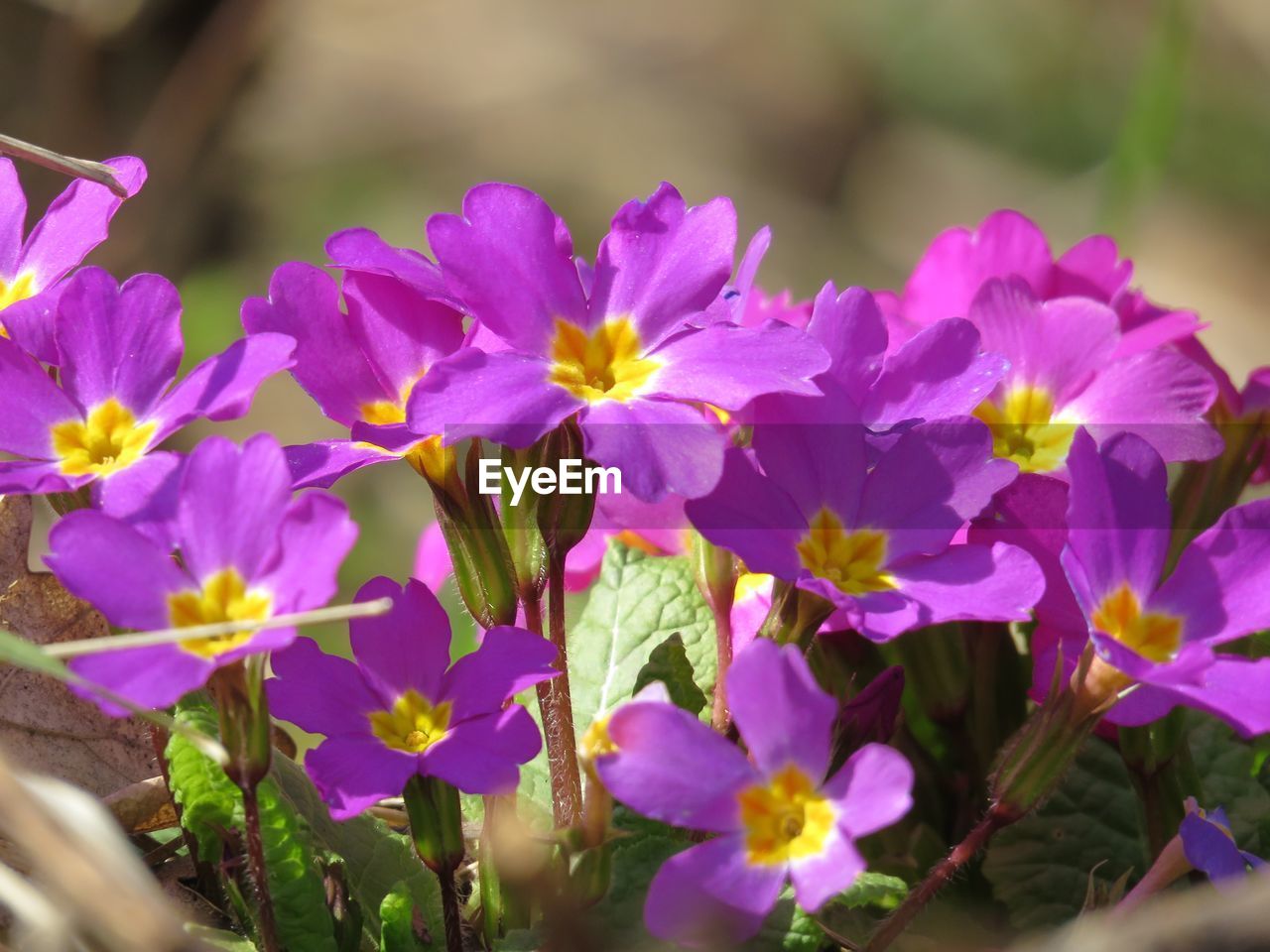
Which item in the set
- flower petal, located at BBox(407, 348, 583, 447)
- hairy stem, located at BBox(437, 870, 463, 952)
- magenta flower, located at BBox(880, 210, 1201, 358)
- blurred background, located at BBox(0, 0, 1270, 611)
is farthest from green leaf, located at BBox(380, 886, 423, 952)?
blurred background, located at BBox(0, 0, 1270, 611)

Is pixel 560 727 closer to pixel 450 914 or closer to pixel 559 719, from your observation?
pixel 559 719

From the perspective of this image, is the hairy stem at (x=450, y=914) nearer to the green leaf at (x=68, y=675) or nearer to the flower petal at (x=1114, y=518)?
the green leaf at (x=68, y=675)

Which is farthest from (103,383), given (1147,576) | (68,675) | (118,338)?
(1147,576)

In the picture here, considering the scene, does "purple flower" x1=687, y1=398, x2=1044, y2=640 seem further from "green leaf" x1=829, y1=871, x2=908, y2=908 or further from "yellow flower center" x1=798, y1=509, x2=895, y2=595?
"green leaf" x1=829, y1=871, x2=908, y2=908

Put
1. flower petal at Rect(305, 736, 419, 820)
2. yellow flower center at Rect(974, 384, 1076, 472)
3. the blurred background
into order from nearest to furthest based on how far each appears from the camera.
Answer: flower petal at Rect(305, 736, 419, 820), yellow flower center at Rect(974, 384, 1076, 472), the blurred background

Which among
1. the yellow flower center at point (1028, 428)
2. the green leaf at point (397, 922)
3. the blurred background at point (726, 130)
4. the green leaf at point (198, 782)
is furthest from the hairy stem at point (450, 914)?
the blurred background at point (726, 130)
